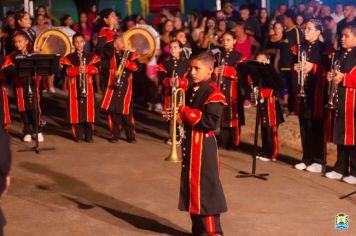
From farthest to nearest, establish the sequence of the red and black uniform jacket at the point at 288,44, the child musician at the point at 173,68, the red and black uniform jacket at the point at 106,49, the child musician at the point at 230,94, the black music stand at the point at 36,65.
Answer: the red and black uniform jacket at the point at 288,44, the red and black uniform jacket at the point at 106,49, the child musician at the point at 173,68, the child musician at the point at 230,94, the black music stand at the point at 36,65

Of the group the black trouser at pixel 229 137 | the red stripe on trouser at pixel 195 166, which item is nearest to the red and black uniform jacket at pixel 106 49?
the black trouser at pixel 229 137

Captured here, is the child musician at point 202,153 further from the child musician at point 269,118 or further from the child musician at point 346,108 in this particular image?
the child musician at point 269,118

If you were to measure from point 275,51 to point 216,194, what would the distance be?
808cm

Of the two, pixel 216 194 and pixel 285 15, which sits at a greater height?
pixel 285 15

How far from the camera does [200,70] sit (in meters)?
6.45

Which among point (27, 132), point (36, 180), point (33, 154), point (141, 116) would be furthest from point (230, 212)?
point (141, 116)

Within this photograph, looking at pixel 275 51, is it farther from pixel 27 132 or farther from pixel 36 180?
pixel 36 180

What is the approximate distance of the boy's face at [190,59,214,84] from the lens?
6.44m

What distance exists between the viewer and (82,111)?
36.9 ft

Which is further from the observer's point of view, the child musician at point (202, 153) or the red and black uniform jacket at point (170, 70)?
the red and black uniform jacket at point (170, 70)

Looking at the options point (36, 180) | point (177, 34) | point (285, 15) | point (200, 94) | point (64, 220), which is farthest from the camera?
point (285, 15)

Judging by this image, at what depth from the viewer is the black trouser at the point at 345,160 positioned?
29.9ft

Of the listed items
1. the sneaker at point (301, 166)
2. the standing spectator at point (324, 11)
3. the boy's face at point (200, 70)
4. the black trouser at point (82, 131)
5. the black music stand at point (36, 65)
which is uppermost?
the standing spectator at point (324, 11)

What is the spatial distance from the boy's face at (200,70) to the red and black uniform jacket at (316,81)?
3256 millimetres
